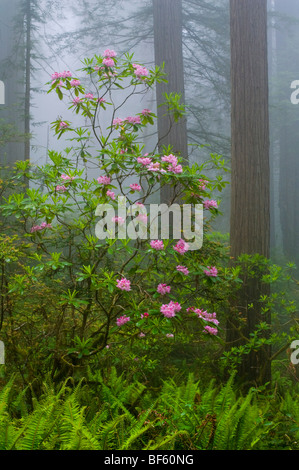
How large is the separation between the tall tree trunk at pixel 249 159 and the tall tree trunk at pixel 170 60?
125 cm

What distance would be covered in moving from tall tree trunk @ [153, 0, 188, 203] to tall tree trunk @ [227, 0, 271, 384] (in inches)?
49.3

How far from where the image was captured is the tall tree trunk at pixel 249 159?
5.22 meters

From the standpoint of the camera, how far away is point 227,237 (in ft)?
21.7

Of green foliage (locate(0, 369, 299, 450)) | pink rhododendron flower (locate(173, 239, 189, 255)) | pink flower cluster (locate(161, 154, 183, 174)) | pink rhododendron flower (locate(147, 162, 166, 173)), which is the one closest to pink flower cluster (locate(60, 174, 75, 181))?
pink rhododendron flower (locate(147, 162, 166, 173))

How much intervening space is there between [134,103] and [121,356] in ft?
76.2

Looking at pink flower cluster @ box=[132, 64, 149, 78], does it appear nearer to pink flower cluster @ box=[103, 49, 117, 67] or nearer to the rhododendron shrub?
the rhododendron shrub

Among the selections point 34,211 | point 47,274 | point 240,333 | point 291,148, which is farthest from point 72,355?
point 291,148

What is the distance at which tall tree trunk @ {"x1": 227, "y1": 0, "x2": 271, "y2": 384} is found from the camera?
17.1 feet

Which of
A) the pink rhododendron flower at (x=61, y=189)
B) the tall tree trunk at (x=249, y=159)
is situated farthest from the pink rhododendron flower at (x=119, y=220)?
the tall tree trunk at (x=249, y=159)

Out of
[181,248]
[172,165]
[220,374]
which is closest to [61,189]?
[172,165]

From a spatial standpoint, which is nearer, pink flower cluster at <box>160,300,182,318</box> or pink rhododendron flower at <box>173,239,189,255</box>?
pink flower cluster at <box>160,300,182,318</box>

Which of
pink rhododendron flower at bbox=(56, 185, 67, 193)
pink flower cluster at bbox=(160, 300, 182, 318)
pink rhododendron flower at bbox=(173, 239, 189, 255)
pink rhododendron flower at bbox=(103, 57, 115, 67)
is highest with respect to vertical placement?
pink rhododendron flower at bbox=(103, 57, 115, 67)

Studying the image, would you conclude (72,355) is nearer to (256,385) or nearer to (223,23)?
(256,385)

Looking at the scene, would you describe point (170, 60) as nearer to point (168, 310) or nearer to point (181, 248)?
point (181, 248)
